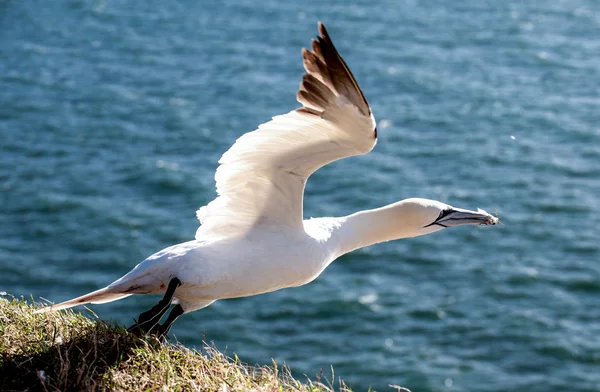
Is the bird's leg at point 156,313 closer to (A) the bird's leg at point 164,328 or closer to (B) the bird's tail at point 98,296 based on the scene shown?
(A) the bird's leg at point 164,328

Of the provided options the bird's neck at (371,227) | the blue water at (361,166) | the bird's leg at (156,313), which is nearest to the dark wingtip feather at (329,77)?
the bird's neck at (371,227)

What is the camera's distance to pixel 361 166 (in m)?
17.2

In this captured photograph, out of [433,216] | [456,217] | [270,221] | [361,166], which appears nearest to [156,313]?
[270,221]

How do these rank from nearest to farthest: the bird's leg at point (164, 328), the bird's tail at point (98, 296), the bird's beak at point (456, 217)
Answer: the bird's leg at point (164, 328)
the bird's tail at point (98, 296)
the bird's beak at point (456, 217)

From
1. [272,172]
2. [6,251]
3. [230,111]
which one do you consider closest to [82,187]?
[6,251]

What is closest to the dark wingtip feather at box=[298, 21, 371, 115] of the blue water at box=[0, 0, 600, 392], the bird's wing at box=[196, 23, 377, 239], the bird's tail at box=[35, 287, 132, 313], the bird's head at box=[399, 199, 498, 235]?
the bird's wing at box=[196, 23, 377, 239]

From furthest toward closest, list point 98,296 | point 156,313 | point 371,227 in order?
1. point 371,227
2. point 98,296
3. point 156,313

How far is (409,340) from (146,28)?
39.5 feet

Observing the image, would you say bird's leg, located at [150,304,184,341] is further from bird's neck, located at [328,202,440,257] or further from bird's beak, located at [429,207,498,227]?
bird's beak, located at [429,207,498,227]

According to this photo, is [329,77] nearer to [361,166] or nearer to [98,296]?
[98,296]

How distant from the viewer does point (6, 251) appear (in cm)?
1462

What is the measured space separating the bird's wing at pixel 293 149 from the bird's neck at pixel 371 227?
40 centimetres

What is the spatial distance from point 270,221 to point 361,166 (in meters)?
11.2

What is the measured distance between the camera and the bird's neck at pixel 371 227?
6344mm
